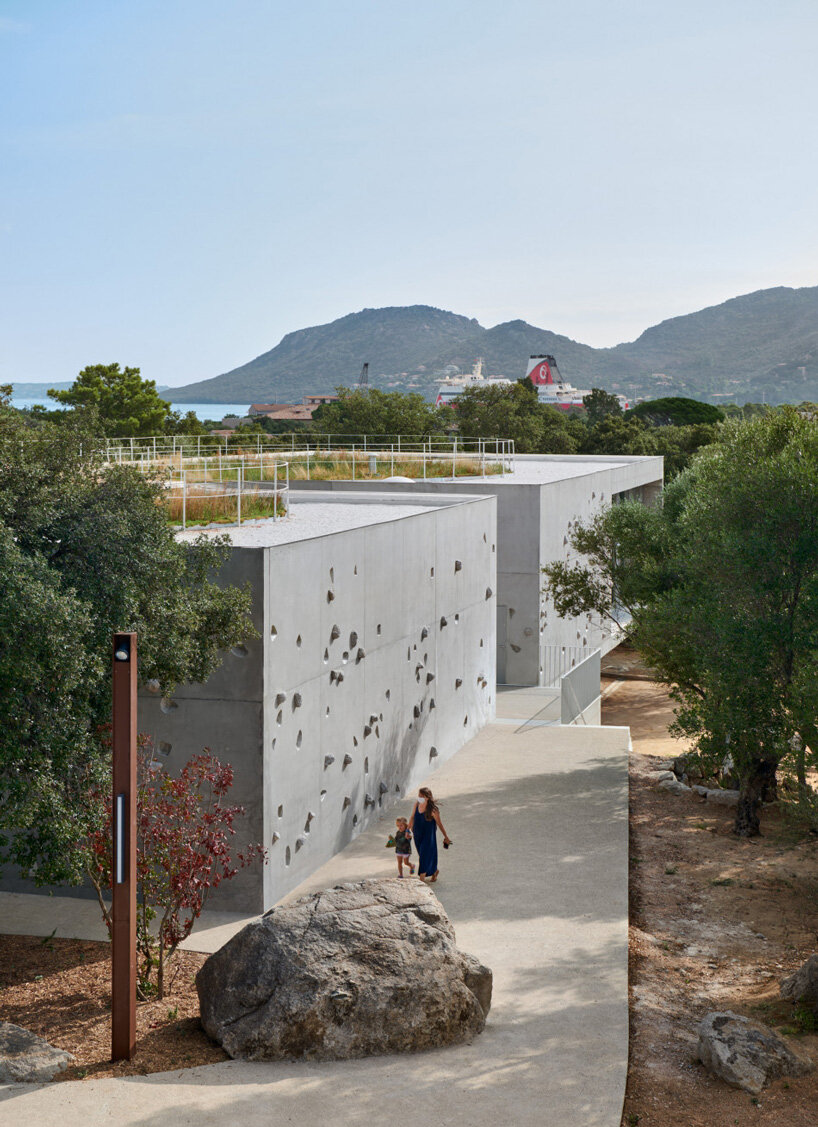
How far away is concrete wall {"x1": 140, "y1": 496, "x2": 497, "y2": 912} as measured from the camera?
11984 millimetres

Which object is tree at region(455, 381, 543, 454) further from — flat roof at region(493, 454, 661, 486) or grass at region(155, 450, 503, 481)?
grass at region(155, 450, 503, 481)

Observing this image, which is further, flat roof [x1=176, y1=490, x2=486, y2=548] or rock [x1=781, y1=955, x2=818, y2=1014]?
flat roof [x1=176, y1=490, x2=486, y2=548]

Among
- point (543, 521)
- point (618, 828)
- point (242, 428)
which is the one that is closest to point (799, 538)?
point (618, 828)

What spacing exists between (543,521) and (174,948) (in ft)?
57.8

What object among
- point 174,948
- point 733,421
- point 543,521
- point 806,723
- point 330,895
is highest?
point 733,421

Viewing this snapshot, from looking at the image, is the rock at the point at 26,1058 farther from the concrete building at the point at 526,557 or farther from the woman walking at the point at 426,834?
the concrete building at the point at 526,557

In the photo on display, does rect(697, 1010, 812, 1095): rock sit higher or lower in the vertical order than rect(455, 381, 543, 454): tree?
lower

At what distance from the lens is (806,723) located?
1154 centimetres

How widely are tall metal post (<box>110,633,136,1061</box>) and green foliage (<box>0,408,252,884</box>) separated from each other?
407 mm

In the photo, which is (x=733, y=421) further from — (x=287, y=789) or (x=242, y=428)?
(x=242, y=428)

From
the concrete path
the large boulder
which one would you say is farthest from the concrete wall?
the large boulder

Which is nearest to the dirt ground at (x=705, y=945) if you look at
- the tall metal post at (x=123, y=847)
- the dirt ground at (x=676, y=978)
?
the dirt ground at (x=676, y=978)

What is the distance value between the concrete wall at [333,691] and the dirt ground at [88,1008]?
1741 millimetres

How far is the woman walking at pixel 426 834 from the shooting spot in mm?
12633
